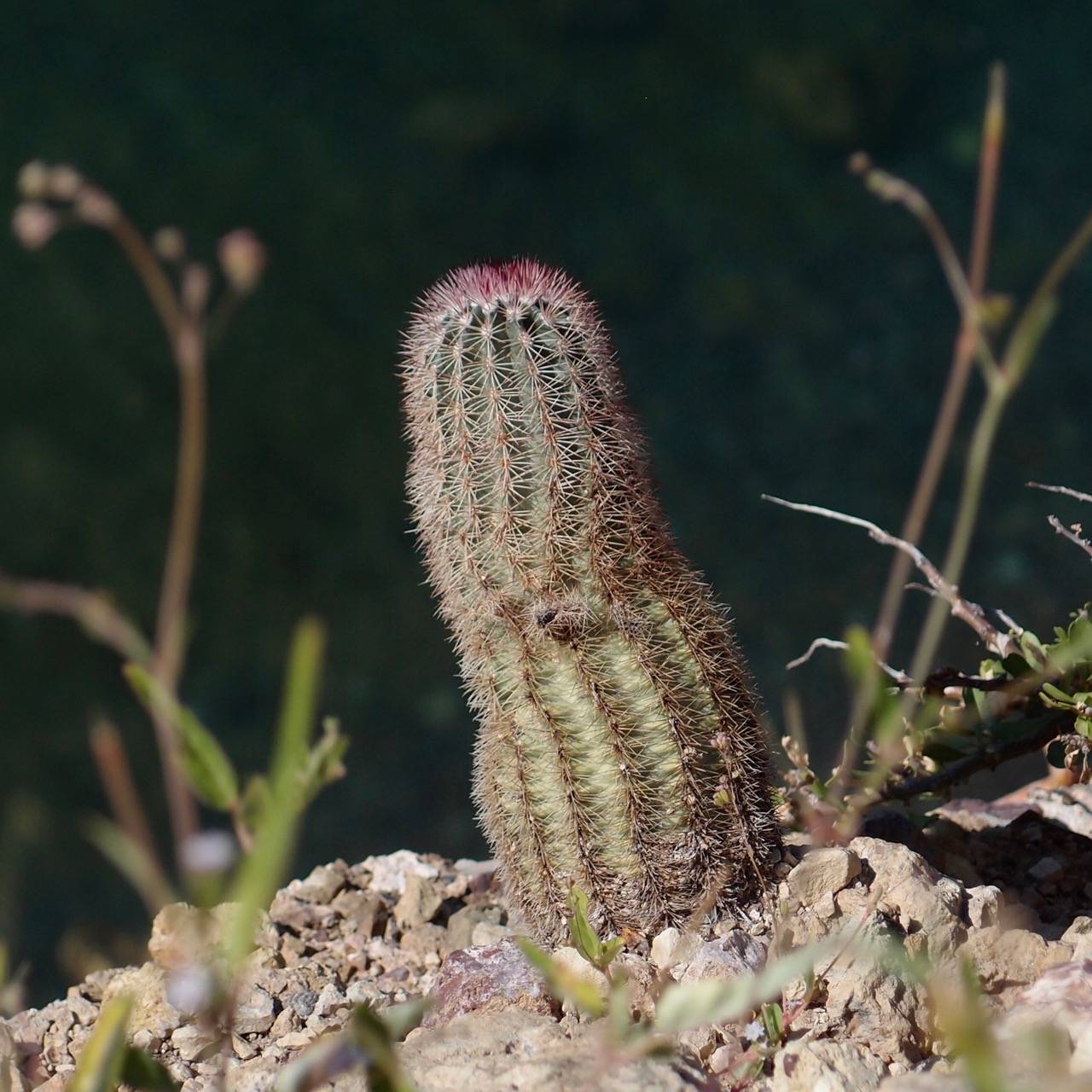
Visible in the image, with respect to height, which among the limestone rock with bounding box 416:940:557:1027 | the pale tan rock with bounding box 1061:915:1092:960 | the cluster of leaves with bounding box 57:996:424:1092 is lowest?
the pale tan rock with bounding box 1061:915:1092:960

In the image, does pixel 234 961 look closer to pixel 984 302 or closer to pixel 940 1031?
pixel 984 302

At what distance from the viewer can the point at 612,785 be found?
138 centimetres

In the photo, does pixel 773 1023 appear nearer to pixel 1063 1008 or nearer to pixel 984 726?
pixel 1063 1008

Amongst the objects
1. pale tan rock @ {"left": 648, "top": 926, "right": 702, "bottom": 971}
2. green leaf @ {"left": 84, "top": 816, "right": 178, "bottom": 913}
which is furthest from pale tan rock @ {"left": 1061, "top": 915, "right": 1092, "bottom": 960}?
green leaf @ {"left": 84, "top": 816, "right": 178, "bottom": 913}

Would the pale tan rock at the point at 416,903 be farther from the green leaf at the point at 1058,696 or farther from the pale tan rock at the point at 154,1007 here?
the green leaf at the point at 1058,696

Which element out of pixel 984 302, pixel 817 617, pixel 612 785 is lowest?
pixel 817 617

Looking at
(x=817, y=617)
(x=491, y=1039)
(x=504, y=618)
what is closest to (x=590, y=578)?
(x=504, y=618)

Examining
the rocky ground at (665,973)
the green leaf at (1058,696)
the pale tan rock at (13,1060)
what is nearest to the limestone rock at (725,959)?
the rocky ground at (665,973)

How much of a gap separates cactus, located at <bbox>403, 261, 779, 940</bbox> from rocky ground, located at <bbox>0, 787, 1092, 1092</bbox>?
8 centimetres

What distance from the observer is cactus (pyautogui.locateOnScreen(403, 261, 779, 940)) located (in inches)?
53.7

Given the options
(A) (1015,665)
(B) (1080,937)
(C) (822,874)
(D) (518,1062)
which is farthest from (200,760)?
(A) (1015,665)

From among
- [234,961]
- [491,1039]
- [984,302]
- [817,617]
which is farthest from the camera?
[817,617]

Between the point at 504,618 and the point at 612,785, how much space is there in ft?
0.61

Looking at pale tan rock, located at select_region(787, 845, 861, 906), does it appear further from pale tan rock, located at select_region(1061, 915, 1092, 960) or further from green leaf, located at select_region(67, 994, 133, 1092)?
green leaf, located at select_region(67, 994, 133, 1092)
